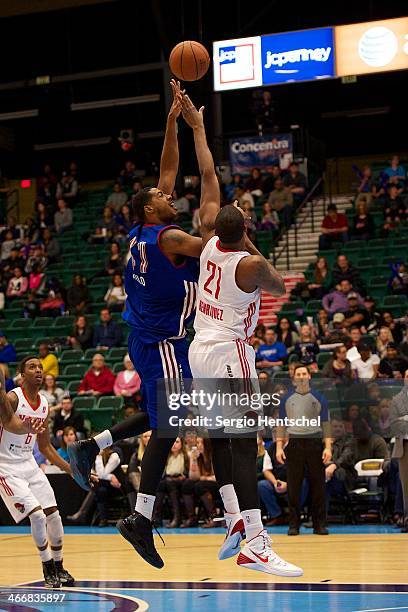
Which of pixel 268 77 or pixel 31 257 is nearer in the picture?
pixel 268 77

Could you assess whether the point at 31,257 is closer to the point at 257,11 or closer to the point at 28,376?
the point at 257,11

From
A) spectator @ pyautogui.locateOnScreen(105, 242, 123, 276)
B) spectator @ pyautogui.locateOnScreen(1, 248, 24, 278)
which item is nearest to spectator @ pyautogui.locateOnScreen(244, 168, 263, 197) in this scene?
spectator @ pyautogui.locateOnScreen(105, 242, 123, 276)

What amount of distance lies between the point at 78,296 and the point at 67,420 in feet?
15.4

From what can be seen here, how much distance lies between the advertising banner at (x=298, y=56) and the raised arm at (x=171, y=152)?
37.1 ft

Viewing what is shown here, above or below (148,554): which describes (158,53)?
above

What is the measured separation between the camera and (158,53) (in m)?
25.1

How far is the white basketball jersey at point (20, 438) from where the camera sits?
352 inches

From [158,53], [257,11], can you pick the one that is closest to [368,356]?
[257,11]

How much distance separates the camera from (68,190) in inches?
947

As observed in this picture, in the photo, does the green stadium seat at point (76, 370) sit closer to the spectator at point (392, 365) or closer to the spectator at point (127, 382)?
the spectator at point (127, 382)

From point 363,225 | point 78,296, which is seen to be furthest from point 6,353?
point 363,225

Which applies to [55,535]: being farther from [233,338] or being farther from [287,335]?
[287,335]

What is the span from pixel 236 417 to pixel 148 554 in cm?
100

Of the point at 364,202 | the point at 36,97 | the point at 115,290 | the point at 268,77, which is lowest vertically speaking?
the point at 115,290
